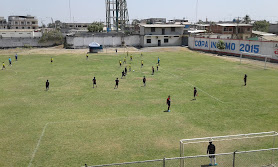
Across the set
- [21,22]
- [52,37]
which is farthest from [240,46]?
[21,22]

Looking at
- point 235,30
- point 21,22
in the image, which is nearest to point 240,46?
point 235,30

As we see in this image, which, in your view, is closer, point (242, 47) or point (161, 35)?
point (242, 47)

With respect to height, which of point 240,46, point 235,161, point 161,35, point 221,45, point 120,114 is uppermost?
point 161,35

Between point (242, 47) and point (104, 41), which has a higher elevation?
point (104, 41)

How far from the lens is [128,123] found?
1745cm

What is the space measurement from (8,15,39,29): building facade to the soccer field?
10398 centimetres

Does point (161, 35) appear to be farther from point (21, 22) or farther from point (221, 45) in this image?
point (21, 22)

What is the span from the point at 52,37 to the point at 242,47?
166 ft

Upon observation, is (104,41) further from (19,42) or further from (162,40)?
(19,42)

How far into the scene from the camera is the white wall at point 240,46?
4253cm

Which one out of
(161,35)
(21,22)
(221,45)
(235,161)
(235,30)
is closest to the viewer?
(235,161)

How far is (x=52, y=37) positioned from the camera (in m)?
69.9

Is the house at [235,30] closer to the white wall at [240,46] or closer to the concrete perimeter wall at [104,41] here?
the white wall at [240,46]

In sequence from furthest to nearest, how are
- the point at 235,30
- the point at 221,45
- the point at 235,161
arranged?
the point at 235,30, the point at 221,45, the point at 235,161
